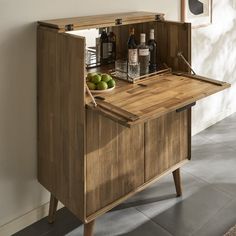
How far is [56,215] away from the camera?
224 centimetres

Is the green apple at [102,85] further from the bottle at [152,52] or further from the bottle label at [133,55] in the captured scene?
the bottle at [152,52]

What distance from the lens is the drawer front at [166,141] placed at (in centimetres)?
205

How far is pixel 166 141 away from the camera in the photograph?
2.13 metres

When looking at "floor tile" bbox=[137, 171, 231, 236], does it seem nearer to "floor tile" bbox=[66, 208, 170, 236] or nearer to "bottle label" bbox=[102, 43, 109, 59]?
"floor tile" bbox=[66, 208, 170, 236]

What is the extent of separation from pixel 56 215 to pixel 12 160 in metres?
0.49

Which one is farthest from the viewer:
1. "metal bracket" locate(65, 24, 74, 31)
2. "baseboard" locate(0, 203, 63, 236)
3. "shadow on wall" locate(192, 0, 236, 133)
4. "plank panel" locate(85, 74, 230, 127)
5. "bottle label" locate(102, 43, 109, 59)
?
"shadow on wall" locate(192, 0, 236, 133)

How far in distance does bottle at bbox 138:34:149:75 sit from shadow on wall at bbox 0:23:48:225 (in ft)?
1.91

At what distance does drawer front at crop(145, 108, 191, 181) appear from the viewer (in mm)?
2053

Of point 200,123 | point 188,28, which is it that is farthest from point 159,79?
point 200,123

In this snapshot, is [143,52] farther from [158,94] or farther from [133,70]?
[158,94]

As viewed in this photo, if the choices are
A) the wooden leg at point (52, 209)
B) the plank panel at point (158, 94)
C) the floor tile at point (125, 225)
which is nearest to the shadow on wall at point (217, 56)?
the plank panel at point (158, 94)

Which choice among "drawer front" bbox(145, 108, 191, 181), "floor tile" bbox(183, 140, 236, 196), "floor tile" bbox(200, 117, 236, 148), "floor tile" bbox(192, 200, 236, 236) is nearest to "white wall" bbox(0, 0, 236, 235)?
"drawer front" bbox(145, 108, 191, 181)

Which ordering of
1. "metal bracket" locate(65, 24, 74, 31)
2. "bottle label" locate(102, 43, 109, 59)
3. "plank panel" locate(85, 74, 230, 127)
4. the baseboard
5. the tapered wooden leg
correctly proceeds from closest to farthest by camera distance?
"plank panel" locate(85, 74, 230, 127) < "metal bracket" locate(65, 24, 74, 31) < the tapered wooden leg < the baseboard < "bottle label" locate(102, 43, 109, 59)

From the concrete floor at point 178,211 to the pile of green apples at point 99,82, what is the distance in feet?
2.72
